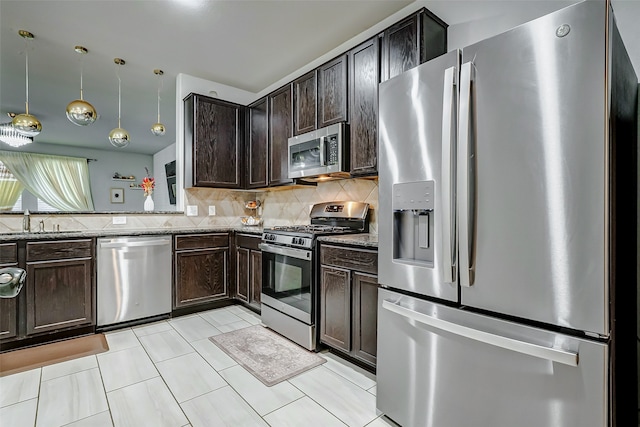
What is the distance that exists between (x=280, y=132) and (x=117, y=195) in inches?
249

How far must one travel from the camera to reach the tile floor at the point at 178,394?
1.67m

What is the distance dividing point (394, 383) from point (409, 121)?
1.31 metres

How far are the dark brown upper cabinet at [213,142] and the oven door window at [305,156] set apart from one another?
104cm

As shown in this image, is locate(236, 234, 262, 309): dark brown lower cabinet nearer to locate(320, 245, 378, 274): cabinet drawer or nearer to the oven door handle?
the oven door handle

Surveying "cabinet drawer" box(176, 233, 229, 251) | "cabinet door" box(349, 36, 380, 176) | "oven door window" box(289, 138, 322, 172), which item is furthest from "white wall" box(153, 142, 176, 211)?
"cabinet door" box(349, 36, 380, 176)

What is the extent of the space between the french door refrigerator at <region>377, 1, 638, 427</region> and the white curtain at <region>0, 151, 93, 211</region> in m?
7.79

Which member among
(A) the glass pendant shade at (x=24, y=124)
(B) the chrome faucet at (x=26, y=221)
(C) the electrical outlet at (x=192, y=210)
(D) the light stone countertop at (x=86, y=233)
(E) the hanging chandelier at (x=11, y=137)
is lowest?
(D) the light stone countertop at (x=86, y=233)

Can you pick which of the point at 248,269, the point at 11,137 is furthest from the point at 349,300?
the point at 11,137

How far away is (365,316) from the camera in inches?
80.5

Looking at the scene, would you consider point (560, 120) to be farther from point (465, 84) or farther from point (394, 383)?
point (394, 383)

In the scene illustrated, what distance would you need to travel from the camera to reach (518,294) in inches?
44.8

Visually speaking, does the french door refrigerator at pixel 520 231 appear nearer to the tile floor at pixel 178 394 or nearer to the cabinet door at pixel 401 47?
the tile floor at pixel 178 394

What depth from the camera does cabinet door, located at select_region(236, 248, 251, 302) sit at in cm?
336

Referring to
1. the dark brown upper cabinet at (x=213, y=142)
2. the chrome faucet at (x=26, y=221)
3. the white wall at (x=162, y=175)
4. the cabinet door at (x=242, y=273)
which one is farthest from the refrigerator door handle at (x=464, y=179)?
the white wall at (x=162, y=175)
